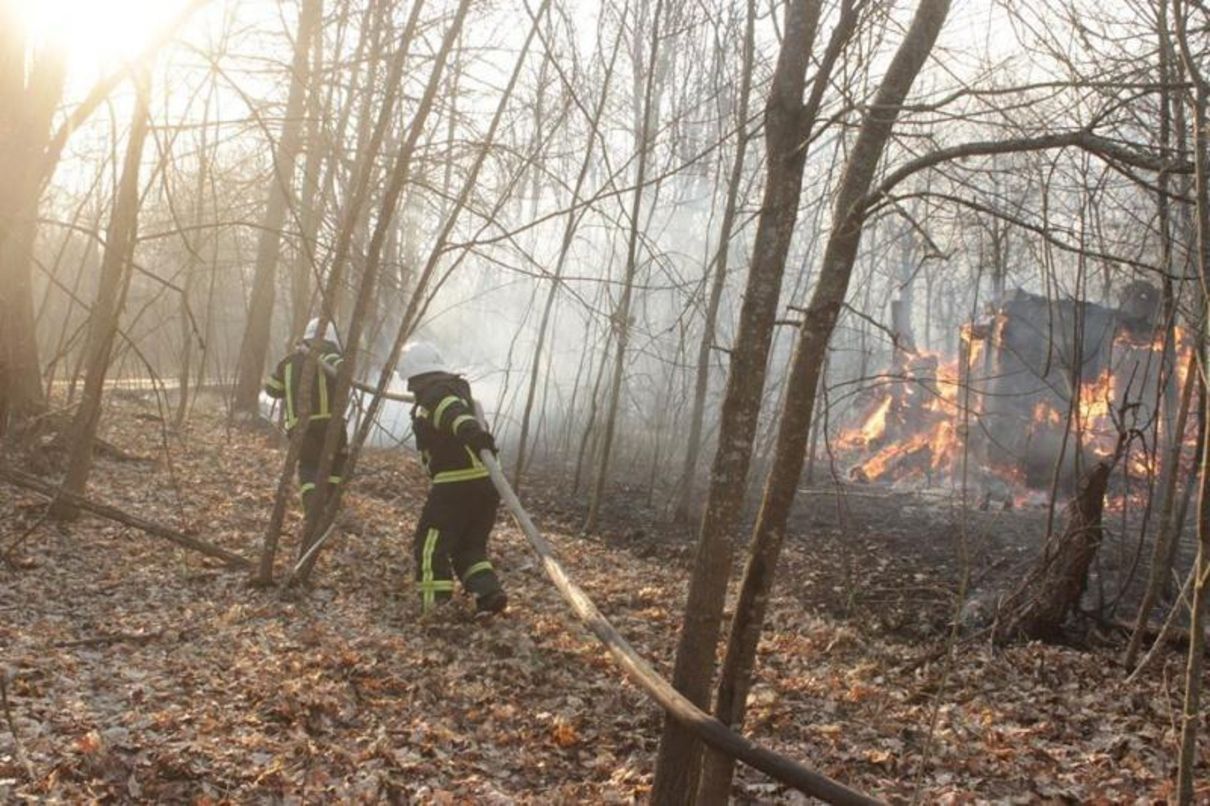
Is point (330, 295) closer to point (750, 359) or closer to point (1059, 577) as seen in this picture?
point (750, 359)

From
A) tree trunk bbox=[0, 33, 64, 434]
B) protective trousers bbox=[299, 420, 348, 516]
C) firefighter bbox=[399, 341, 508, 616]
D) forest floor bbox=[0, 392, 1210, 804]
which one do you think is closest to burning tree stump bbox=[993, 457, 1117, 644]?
forest floor bbox=[0, 392, 1210, 804]

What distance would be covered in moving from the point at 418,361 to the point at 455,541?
136 centimetres

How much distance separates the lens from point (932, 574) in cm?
904

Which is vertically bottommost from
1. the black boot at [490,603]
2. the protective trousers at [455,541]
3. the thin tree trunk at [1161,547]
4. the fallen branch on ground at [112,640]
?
the fallen branch on ground at [112,640]

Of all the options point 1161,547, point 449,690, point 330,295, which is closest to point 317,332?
point 330,295

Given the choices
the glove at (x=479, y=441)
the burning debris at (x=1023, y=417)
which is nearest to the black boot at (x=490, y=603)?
the glove at (x=479, y=441)

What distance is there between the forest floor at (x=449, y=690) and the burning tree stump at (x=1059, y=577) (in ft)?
0.86

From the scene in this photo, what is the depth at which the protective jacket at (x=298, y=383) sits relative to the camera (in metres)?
7.81

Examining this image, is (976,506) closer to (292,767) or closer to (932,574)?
(932,574)

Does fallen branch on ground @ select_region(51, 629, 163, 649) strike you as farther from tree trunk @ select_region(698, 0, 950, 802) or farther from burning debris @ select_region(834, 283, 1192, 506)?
burning debris @ select_region(834, 283, 1192, 506)

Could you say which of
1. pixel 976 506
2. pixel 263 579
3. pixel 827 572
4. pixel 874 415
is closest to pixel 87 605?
pixel 263 579

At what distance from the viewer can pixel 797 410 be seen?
120 inches

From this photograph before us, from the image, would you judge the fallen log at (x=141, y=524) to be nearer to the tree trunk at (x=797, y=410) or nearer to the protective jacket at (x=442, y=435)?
the protective jacket at (x=442, y=435)

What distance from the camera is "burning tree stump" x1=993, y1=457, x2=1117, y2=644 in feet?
21.9
